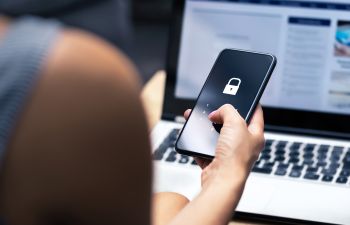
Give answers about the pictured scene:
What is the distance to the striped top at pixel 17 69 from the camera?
0.35 meters

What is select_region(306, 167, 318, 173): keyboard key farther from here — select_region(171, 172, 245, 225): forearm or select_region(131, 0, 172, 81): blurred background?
select_region(131, 0, 172, 81): blurred background

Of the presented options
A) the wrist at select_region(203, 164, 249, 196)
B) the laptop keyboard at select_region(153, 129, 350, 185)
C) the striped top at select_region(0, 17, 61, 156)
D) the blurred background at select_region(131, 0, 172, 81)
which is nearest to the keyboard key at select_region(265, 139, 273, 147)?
the laptop keyboard at select_region(153, 129, 350, 185)

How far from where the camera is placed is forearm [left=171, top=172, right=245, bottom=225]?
564 millimetres

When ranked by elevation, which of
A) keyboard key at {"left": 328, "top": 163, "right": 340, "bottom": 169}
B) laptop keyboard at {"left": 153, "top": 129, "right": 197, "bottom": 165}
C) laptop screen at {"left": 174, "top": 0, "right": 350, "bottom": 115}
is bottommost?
laptop keyboard at {"left": 153, "top": 129, "right": 197, "bottom": 165}

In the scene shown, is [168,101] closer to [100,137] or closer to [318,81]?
[318,81]

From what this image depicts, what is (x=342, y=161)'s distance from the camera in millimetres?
899

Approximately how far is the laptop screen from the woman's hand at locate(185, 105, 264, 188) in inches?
13.2

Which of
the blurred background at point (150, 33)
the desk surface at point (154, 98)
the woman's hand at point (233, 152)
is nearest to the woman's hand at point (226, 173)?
the woman's hand at point (233, 152)

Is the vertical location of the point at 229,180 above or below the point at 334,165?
above

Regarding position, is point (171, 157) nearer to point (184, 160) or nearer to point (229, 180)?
point (184, 160)

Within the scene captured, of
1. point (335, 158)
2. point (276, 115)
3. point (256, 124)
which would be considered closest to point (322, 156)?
point (335, 158)

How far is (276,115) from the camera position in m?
1.03

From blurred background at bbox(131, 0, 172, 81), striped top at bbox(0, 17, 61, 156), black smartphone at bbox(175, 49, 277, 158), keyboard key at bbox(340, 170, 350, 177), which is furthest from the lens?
blurred background at bbox(131, 0, 172, 81)

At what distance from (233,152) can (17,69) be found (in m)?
0.32
